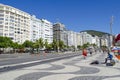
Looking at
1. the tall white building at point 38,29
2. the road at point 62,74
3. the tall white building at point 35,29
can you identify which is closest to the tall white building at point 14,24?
the tall white building at point 35,29

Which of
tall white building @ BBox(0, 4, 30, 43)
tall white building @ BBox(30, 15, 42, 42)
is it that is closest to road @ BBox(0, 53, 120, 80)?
tall white building @ BBox(0, 4, 30, 43)

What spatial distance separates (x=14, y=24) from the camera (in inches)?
5901

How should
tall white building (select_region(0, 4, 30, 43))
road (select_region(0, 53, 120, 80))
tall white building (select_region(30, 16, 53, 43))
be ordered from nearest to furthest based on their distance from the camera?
road (select_region(0, 53, 120, 80)), tall white building (select_region(0, 4, 30, 43)), tall white building (select_region(30, 16, 53, 43))

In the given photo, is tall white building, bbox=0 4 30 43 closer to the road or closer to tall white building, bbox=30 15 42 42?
tall white building, bbox=30 15 42 42

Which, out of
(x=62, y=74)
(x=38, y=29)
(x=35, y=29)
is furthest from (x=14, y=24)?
(x=62, y=74)

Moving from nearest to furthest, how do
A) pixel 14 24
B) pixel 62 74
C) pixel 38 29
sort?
pixel 62 74 < pixel 14 24 < pixel 38 29

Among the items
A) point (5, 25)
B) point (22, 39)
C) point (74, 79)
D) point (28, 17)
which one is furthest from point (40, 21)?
point (74, 79)

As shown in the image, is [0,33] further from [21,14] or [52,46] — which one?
[52,46]

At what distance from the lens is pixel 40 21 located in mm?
186375

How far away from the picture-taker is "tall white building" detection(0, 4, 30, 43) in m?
142

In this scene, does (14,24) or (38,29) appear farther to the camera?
(38,29)

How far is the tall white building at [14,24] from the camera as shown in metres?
142

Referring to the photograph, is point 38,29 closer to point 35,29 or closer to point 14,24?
point 35,29

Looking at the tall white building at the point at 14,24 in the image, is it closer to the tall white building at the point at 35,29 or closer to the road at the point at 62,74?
the tall white building at the point at 35,29
